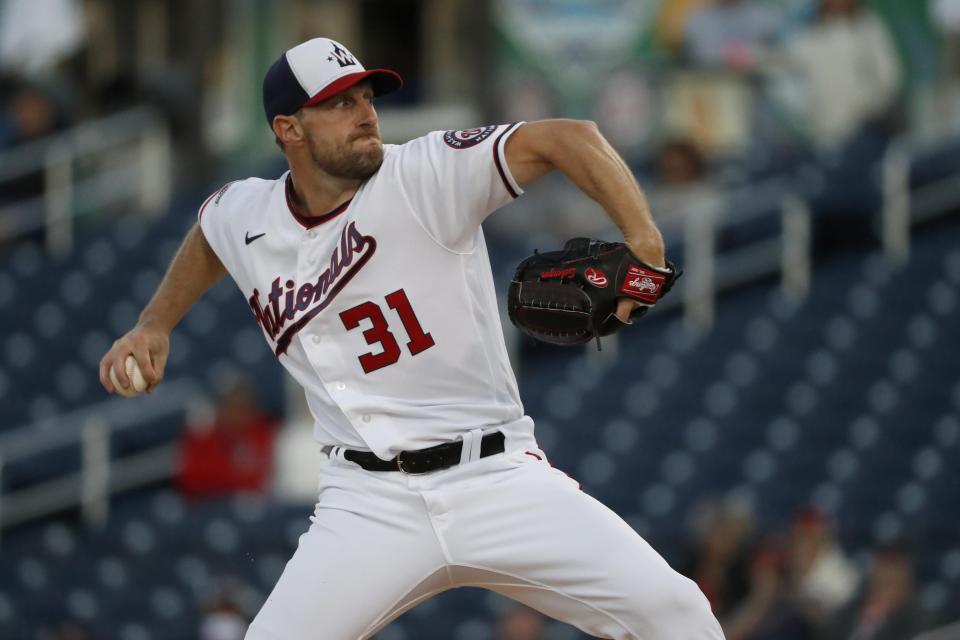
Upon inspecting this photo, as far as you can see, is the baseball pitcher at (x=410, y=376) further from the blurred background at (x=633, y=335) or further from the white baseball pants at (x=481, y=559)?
the blurred background at (x=633, y=335)

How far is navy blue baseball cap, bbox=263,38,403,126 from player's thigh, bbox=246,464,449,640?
0.95 metres

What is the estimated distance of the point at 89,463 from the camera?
386 inches

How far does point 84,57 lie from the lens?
14.5m

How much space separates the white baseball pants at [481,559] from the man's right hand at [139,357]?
1.87ft

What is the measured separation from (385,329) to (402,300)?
0.09 m


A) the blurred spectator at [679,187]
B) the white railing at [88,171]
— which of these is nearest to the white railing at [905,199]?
the blurred spectator at [679,187]

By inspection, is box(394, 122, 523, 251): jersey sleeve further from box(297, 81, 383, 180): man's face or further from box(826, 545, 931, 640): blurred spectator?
box(826, 545, 931, 640): blurred spectator

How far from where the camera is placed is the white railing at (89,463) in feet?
32.3

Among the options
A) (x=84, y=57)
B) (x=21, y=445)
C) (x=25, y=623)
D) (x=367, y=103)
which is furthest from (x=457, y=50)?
(x=367, y=103)

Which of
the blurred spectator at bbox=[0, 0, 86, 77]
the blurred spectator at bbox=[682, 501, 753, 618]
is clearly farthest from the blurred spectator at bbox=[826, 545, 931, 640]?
the blurred spectator at bbox=[0, 0, 86, 77]

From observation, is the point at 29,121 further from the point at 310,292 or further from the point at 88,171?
the point at 310,292

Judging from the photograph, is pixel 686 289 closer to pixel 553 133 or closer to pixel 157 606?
pixel 157 606

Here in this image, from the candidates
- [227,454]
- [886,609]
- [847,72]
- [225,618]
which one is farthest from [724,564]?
[847,72]

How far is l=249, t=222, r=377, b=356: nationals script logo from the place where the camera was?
13.9 feet
